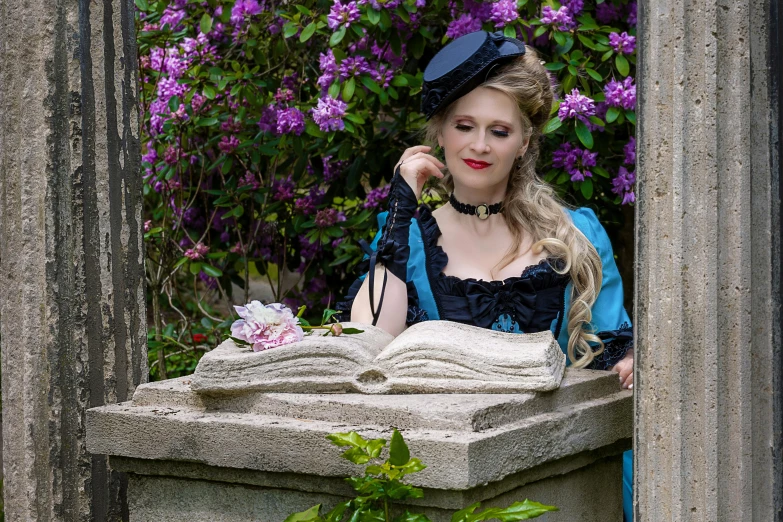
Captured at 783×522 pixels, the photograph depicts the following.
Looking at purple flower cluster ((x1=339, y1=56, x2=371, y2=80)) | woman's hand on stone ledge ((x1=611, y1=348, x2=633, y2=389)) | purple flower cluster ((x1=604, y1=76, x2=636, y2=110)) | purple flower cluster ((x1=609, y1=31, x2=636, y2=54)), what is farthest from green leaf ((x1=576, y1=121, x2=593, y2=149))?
woman's hand on stone ledge ((x1=611, y1=348, x2=633, y2=389))

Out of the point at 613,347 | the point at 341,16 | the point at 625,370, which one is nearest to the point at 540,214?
the point at 613,347

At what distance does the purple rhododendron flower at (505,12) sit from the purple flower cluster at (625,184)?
66 cm

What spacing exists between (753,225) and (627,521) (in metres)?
1.09

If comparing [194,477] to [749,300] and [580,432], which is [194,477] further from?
[749,300]

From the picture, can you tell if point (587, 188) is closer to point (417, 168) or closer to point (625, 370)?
point (417, 168)

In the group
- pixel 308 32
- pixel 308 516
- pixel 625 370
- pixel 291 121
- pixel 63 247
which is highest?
pixel 308 32

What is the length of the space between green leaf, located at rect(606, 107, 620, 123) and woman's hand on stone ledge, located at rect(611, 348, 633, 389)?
979 millimetres

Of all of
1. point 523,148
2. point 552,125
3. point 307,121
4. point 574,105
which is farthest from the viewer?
point 307,121

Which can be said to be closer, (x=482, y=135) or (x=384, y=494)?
(x=384, y=494)

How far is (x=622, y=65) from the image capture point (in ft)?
11.3

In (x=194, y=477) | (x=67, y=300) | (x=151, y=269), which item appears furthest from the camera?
(x=151, y=269)

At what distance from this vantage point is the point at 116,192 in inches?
105

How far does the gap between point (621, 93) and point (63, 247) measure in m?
1.86

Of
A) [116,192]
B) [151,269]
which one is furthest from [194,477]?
[151,269]
